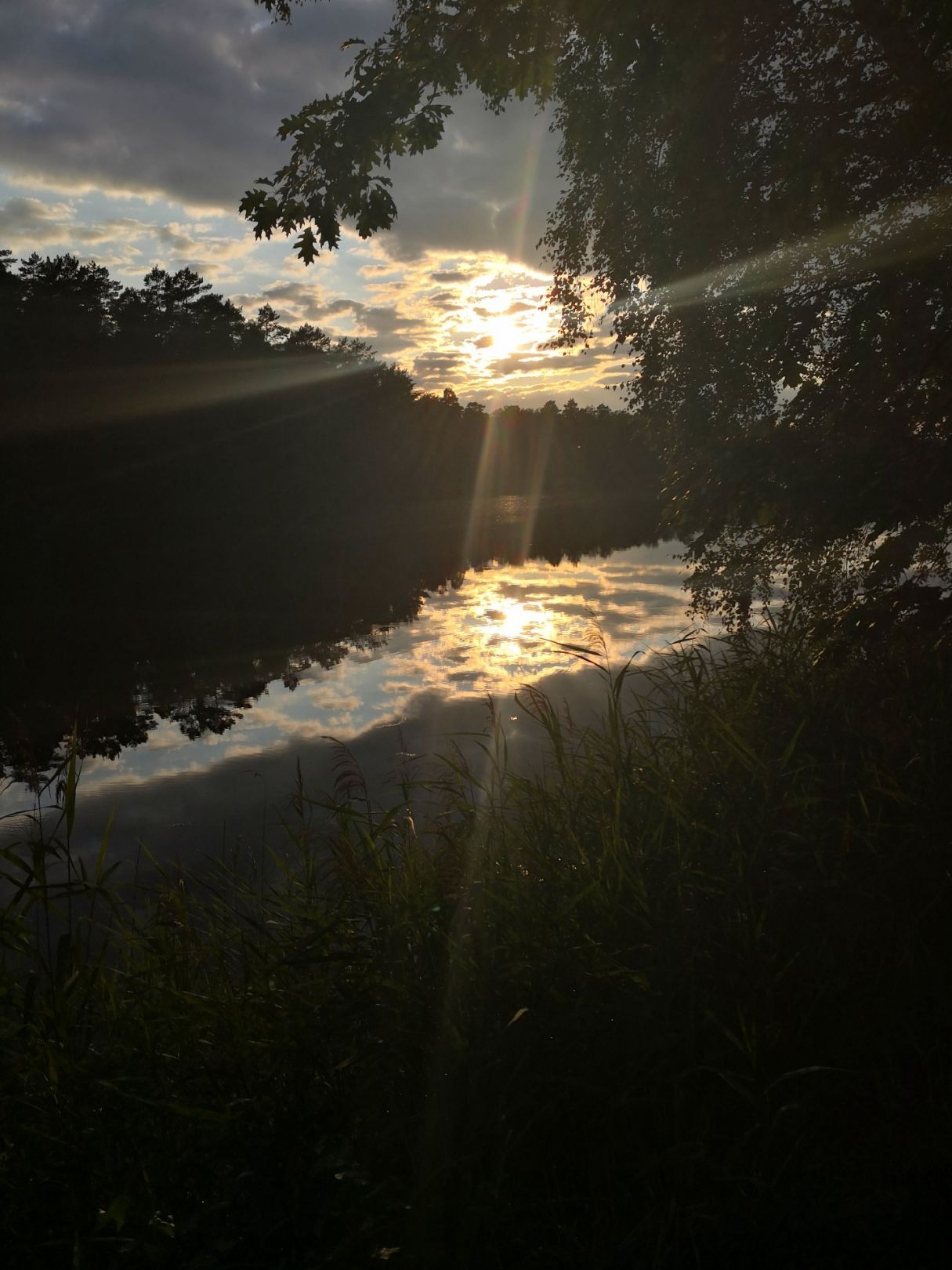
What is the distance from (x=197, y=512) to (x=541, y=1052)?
163 feet

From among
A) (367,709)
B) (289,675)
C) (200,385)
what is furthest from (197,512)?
(367,709)

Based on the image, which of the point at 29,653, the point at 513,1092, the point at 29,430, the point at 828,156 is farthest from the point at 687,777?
the point at 29,430

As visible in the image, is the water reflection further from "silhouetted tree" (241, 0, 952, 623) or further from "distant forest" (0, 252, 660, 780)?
"silhouetted tree" (241, 0, 952, 623)

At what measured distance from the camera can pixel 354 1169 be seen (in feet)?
8.52

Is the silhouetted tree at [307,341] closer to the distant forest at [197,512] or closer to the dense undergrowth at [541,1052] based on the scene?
the distant forest at [197,512]

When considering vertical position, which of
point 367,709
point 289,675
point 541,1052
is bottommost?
point 289,675

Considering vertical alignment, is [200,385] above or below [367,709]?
above

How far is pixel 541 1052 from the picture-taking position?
3080 millimetres

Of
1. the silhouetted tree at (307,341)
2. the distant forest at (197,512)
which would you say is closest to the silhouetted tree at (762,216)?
the distant forest at (197,512)

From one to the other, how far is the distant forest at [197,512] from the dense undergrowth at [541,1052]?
49.1 inches

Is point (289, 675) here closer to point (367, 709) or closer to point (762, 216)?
point (367, 709)

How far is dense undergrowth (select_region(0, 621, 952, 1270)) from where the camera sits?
8.39 ft

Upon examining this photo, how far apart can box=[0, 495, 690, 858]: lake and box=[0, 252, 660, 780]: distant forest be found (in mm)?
138

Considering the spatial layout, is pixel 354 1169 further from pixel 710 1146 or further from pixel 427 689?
pixel 427 689
